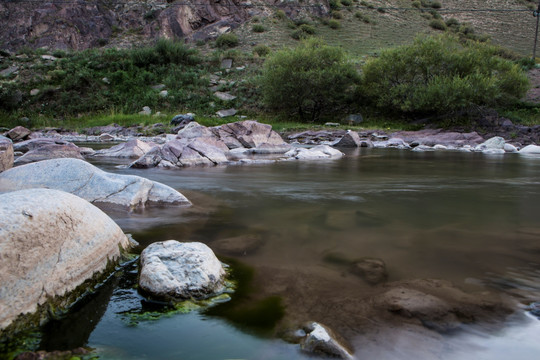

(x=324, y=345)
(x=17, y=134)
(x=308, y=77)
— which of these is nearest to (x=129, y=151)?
(x=17, y=134)

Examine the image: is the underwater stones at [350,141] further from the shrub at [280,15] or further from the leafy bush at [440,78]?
the shrub at [280,15]

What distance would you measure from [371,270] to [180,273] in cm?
139

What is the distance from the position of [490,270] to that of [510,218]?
1.99 meters

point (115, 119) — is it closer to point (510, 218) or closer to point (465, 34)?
point (510, 218)

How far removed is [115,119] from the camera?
75.4 ft

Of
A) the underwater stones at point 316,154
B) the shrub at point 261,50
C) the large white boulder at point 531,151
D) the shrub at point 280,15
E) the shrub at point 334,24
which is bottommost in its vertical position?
the large white boulder at point 531,151

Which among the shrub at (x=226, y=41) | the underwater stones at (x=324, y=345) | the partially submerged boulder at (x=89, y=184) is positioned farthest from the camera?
the shrub at (x=226, y=41)

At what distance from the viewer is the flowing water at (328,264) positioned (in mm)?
2006

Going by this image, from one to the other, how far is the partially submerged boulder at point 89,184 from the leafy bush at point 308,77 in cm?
1905

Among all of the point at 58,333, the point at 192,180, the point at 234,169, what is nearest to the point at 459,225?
the point at 58,333

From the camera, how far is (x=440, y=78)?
21.1 m

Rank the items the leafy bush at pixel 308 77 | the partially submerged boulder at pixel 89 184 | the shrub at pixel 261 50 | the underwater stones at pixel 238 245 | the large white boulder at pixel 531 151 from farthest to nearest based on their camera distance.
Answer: the shrub at pixel 261 50 < the leafy bush at pixel 308 77 < the large white boulder at pixel 531 151 < the partially submerged boulder at pixel 89 184 < the underwater stones at pixel 238 245

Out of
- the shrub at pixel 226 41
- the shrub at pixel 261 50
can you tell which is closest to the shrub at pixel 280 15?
the shrub at pixel 226 41

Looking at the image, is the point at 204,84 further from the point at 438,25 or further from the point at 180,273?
the point at 438,25
